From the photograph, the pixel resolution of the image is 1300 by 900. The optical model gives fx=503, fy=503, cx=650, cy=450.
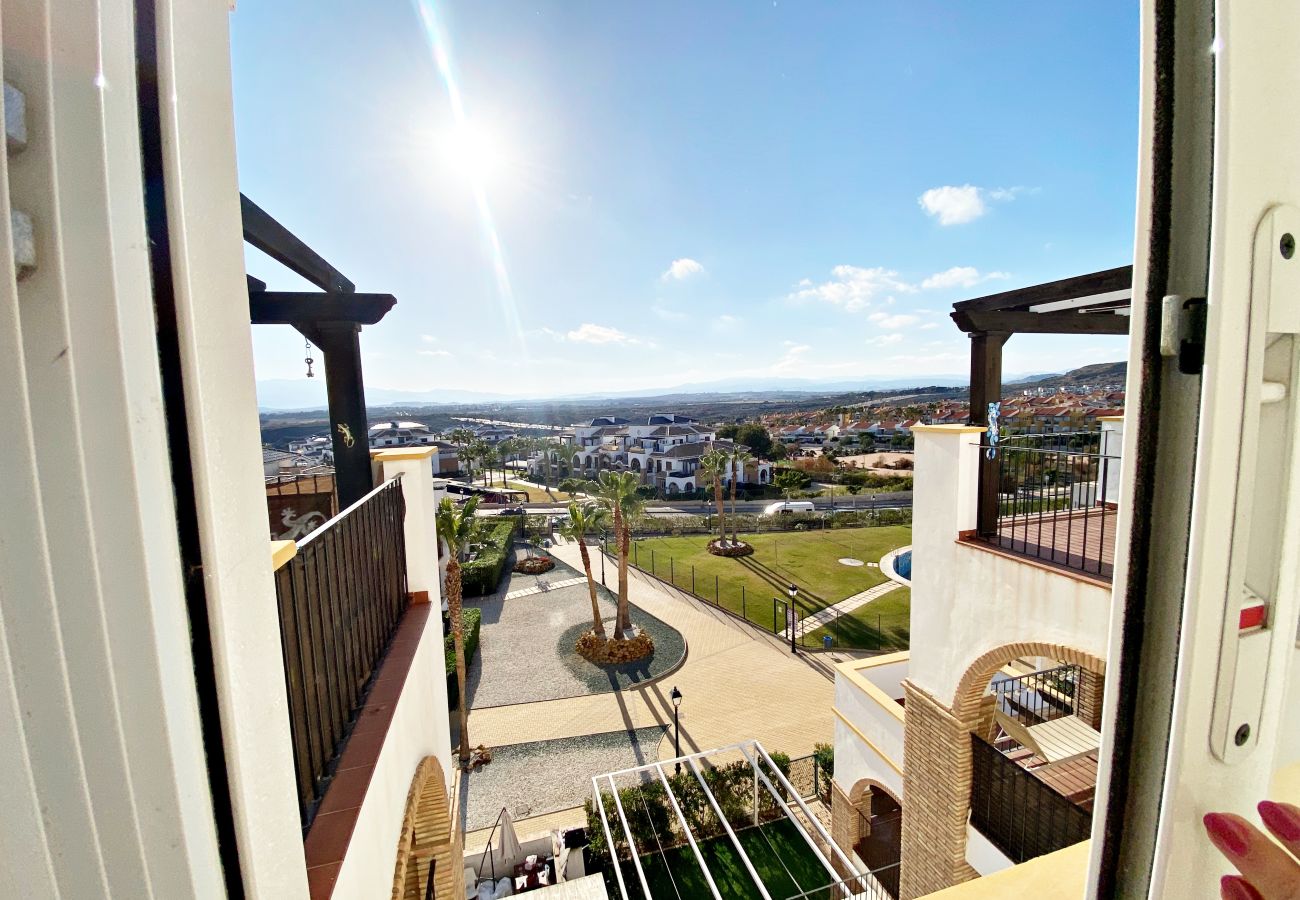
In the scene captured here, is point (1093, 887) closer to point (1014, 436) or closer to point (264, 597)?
point (264, 597)

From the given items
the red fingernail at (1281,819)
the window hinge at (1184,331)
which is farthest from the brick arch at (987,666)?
the window hinge at (1184,331)

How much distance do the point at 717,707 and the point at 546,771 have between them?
3.89 meters

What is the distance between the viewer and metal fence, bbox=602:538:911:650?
14.1 metres

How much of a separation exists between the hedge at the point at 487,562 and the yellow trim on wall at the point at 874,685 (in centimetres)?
1234

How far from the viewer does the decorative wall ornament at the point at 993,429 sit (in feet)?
13.2

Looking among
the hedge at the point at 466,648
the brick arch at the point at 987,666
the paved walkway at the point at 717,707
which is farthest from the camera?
the hedge at the point at 466,648

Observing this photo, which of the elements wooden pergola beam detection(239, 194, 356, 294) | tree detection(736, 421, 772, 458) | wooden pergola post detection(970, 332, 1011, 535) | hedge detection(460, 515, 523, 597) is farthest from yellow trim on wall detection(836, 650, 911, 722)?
tree detection(736, 421, 772, 458)

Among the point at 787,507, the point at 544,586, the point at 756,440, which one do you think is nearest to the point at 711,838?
the point at 544,586

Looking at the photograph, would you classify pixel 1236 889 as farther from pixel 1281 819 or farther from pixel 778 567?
pixel 778 567

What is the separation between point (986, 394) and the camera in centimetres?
424

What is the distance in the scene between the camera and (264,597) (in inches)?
31.8

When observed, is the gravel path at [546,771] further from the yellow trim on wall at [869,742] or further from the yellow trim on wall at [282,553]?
the yellow trim on wall at [282,553]

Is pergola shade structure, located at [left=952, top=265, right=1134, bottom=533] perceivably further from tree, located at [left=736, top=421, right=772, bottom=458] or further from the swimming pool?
tree, located at [left=736, top=421, right=772, bottom=458]

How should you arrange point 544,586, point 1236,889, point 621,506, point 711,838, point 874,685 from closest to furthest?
point 1236,889, point 874,685, point 711,838, point 621,506, point 544,586
